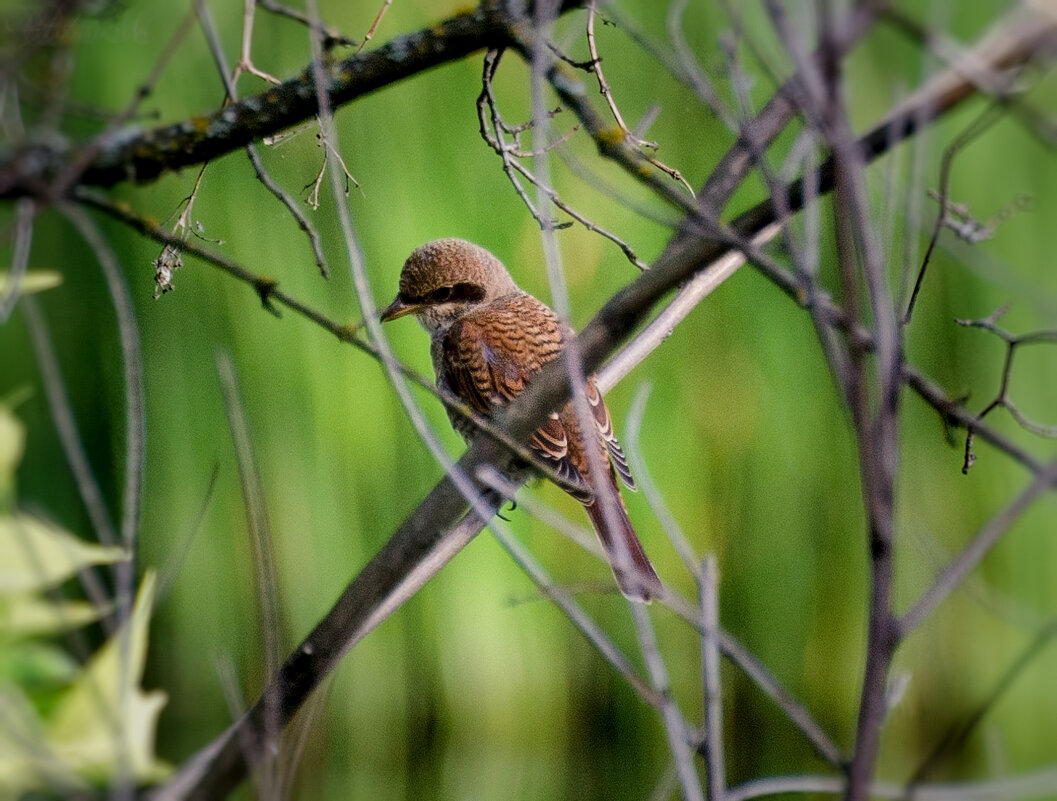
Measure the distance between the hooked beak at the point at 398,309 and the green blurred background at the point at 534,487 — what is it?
0.03m

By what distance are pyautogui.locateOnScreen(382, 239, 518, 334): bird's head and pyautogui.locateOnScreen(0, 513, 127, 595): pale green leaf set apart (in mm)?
1075

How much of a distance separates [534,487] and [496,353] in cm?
21

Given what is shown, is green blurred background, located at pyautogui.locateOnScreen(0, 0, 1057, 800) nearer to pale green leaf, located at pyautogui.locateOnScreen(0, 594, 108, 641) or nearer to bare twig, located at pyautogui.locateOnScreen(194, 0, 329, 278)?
bare twig, located at pyautogui.locateOnScreen(194, 0, 329, 278)

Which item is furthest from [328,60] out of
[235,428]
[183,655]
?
[183,655]

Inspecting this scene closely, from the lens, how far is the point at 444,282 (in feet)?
5.25

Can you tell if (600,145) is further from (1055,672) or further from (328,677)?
(1055,672)

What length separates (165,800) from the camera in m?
0.49

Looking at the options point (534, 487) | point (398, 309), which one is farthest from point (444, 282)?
point (534, 487)

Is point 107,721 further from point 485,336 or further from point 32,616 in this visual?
point 485,336

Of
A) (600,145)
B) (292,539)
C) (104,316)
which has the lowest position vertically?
(292,539)

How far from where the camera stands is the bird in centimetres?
144

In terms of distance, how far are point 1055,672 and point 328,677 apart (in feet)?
4.92

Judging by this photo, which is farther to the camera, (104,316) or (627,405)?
(627,405)

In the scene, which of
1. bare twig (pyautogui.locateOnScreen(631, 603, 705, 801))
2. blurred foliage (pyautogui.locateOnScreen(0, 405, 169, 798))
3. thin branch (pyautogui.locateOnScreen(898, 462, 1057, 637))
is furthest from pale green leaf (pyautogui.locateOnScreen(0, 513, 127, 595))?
thin branch (pyautogui.locateOnScreen(898, 462, 1057, 637))
